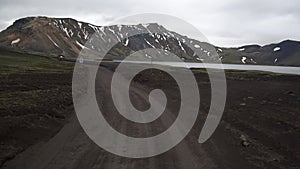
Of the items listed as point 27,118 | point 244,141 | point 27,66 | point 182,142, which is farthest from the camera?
point 27,66

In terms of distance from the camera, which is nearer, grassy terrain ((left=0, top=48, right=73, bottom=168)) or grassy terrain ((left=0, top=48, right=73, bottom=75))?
grassy terrain ((left=0, top=48, right=73, bottom=168))

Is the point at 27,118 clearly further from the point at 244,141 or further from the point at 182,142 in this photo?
the point at 244,141

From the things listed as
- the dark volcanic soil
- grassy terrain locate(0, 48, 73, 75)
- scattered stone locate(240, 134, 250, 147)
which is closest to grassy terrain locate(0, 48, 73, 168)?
the dark volcanic soil

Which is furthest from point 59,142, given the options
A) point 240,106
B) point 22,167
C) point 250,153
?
point 240,106

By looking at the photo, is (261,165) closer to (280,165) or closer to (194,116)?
(280,165)

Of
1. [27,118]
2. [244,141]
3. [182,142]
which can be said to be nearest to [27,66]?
[27,118]

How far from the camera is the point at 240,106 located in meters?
22.5

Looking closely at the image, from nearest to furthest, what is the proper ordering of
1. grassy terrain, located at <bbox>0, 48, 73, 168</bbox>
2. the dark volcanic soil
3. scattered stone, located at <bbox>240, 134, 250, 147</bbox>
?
the dark volcanic soil < grassy terrain, located at <bbox>0, 48, 73, 168</bbox> < scattered stone, located at <bbox>240, 134, 250, 147</bbox>

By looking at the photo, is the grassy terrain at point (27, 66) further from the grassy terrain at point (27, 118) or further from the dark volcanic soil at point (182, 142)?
the dark volcanic soil at point (182, 142)

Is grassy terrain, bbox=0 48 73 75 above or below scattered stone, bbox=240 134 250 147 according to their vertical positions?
below

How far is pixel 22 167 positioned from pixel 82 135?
160 inches

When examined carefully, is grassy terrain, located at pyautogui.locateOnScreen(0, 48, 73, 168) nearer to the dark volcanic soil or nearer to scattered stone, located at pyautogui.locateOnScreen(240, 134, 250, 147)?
the dark volcanic soil

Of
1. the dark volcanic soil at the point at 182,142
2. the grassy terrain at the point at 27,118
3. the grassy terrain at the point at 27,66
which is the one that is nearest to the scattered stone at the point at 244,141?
the dark volcanic soil at the point at 182,142

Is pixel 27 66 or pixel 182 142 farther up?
pixel 182 142
